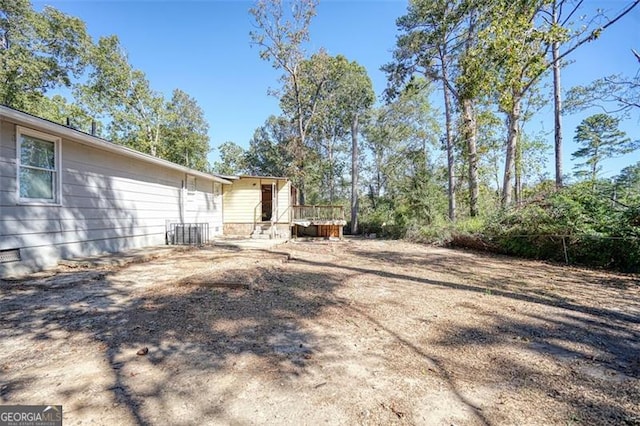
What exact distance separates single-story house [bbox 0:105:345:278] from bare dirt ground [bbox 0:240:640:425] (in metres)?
1.04

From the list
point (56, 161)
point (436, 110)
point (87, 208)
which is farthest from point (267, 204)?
point (436, 110)

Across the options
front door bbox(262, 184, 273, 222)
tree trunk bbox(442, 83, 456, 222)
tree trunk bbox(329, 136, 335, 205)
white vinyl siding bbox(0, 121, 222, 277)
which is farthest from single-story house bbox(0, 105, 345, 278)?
tree trunk bbox(329, 136, 335, 205)

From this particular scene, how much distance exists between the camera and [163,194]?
29.9ft

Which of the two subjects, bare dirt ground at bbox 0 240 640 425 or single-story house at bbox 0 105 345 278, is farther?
single-story house at bbox 0 105 345 278

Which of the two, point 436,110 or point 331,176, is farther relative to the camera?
point 331,176

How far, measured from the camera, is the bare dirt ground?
174 centimetres

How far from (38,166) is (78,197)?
0.96 meters

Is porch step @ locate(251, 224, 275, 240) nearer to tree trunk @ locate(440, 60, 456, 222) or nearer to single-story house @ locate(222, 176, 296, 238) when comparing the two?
single-story house @ locate(222, 176, 296, 238)

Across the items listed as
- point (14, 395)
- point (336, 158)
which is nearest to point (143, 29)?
point (14, 395)

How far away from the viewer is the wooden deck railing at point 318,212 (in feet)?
48.5

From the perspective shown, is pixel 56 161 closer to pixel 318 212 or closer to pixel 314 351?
pixel 314 351

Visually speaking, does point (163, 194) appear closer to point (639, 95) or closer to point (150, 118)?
point (639, 95)

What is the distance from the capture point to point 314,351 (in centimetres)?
251

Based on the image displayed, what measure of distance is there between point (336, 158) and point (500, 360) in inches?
979
